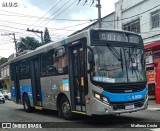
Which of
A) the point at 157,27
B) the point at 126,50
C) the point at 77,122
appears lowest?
the point at 77,122

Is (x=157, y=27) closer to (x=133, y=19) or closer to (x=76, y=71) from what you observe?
(x=133, y=19)

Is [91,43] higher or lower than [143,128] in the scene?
higher

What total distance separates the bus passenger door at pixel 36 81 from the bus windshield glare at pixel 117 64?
204 inches

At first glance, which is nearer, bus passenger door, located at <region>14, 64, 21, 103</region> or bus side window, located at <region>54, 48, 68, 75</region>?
bus side window, located at <region>54, 48, 68, 75</region>

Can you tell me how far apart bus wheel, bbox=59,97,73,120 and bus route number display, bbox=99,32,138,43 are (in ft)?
9.97

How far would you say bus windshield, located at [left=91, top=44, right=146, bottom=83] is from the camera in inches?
358

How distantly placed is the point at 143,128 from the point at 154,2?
568 inches

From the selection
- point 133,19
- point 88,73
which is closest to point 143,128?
point 88,73

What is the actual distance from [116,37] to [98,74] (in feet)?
5.23

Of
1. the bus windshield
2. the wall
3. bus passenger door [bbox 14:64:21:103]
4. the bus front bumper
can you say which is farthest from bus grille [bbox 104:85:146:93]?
the wall

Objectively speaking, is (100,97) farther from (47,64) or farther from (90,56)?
(47,64)

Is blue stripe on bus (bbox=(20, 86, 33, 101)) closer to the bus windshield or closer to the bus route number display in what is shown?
the bus windshield

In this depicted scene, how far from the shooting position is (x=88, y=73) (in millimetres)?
9289

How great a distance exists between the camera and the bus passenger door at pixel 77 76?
9.80 m
